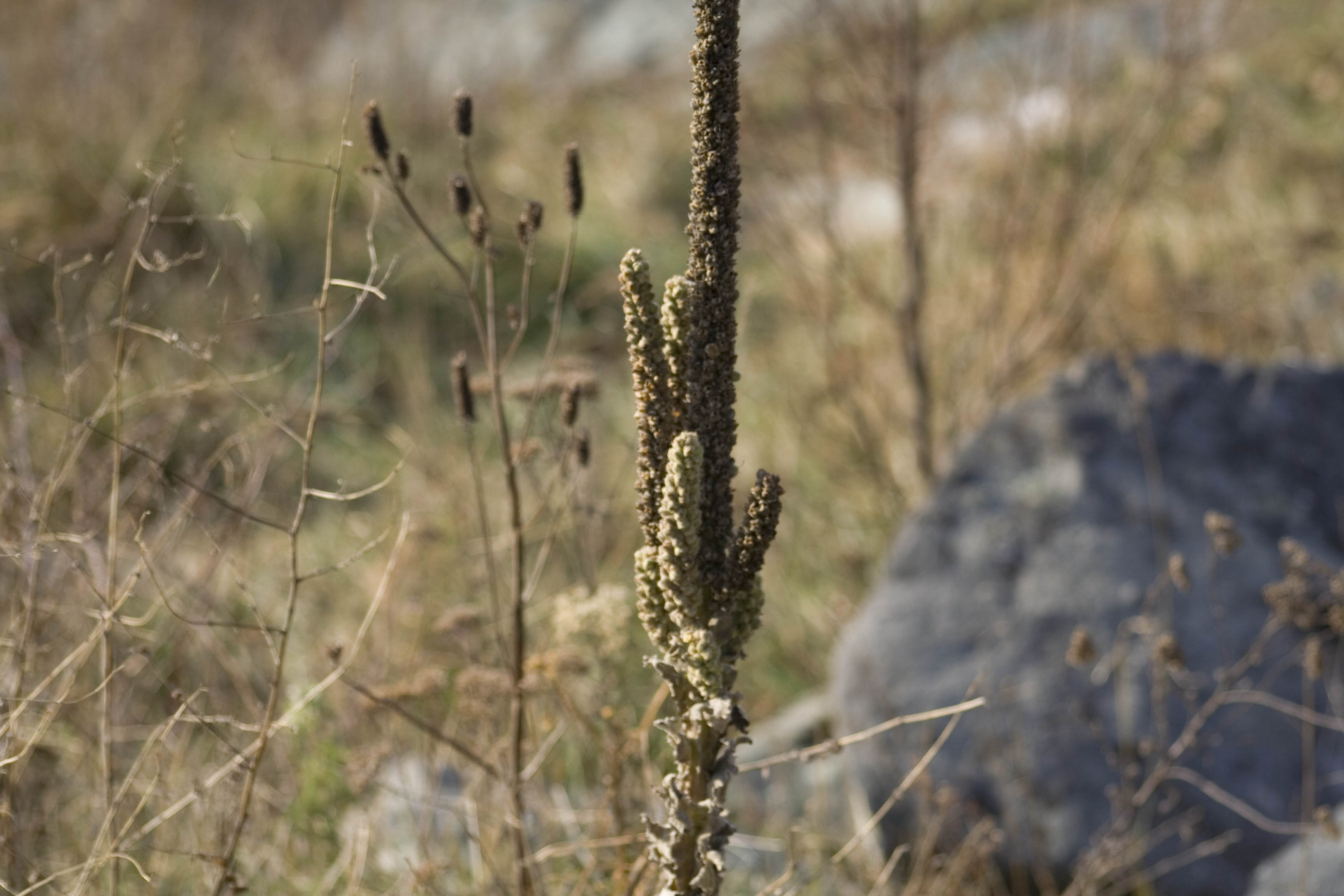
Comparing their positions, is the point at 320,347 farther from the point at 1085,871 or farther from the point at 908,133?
the point at 908,133

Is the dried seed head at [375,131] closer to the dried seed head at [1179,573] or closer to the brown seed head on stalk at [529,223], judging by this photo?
Answer: the brown seed head on stalk at [529,223]

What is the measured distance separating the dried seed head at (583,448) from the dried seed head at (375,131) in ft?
Answer: 1.62

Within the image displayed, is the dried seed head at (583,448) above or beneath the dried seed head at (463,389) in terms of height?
beneath

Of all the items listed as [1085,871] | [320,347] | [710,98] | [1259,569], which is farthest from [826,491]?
[710,98]

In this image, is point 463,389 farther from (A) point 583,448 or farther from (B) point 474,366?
(B) point 474,366

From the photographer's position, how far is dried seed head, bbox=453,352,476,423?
68.4 inches

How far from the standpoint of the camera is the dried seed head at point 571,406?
1.80 m

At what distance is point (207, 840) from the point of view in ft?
7.47

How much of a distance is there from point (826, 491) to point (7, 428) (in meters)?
2.75

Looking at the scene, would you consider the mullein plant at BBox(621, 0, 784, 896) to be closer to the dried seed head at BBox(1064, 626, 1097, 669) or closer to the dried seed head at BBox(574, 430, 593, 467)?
the dried seed head at BBox(574, 430, 593, 467)

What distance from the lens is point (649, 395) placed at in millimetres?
1299

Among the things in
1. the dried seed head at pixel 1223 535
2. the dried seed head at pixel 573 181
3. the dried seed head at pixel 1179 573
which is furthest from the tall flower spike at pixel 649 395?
the dried seed head at pixel 1223 535

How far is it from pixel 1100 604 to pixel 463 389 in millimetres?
1566

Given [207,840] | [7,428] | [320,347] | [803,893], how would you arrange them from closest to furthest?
[320,347], [207,840], [803,893], [7,428]
